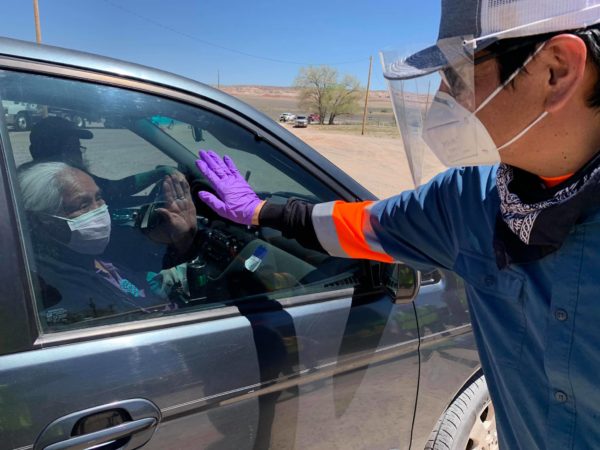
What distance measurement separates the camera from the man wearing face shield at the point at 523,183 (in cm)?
90

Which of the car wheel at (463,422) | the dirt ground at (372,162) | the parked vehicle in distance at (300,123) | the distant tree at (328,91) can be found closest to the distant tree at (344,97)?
the distant tree at (328,91)

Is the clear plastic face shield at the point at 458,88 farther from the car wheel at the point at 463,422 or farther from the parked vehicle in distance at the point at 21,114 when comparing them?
the car wheel at the point at 463,422

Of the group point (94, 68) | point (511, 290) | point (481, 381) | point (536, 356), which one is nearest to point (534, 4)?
point (511, 290)

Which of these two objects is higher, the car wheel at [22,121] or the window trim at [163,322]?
the car wheel at [22,121]

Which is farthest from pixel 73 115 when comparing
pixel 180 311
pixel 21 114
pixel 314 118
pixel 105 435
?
pixel 314 118

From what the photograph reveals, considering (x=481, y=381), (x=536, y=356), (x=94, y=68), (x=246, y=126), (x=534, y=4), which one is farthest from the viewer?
(x=481, y=381)

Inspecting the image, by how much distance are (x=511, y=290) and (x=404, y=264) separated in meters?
0.53

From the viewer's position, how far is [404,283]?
1.58 metres

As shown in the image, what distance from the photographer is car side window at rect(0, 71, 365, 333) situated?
4.04ft

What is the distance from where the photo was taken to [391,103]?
1.31 m

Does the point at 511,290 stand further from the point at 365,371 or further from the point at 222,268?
the point at 222,268

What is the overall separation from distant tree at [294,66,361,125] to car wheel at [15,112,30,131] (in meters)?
56.7

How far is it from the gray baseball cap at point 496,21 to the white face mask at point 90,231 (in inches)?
38.0

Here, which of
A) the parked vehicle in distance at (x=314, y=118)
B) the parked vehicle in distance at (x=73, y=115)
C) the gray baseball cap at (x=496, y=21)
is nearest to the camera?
the gray baseball cap at (x=496, y=21)
